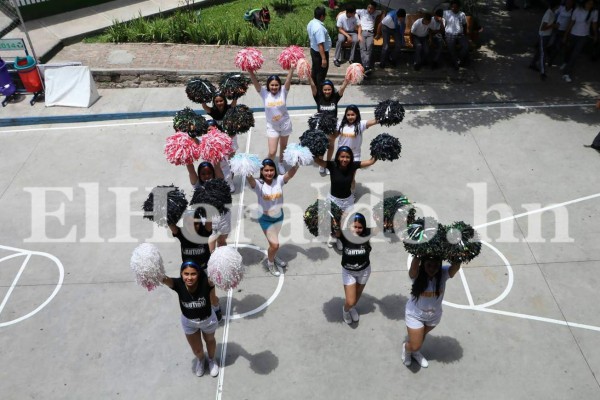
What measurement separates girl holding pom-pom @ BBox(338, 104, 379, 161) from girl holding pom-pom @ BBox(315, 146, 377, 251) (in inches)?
31.9

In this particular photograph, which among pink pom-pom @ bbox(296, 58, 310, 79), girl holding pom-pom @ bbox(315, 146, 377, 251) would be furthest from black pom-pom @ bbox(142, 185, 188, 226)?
pink pom-pom @ bbox(296, 58, 310, 79)

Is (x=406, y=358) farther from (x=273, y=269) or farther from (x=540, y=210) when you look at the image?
(x=540, y=210)

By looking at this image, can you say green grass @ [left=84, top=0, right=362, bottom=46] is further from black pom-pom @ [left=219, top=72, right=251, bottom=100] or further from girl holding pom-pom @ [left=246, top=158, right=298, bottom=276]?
girl holding pom-pom @ [left=246, top=158, right=298, bottom=276]

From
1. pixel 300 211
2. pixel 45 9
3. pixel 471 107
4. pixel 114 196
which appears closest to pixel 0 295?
pixel 114 196

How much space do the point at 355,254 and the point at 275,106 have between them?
3653mm

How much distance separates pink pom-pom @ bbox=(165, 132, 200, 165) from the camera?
7090 millimetres

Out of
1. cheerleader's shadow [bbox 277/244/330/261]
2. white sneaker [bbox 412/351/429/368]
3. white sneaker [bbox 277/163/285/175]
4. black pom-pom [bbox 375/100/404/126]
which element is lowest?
white sneaker [bbox 412/351/429/368]

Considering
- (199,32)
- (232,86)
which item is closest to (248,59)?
(232,86)

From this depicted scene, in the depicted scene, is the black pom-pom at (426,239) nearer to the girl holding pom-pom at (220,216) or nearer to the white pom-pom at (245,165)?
the white pom-pom at (245,165)

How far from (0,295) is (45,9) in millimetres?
11122

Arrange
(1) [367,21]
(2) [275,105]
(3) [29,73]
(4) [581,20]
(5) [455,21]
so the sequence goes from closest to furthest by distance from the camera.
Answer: (2) [275,105]
(3) [29,73]
(4) [581,20]
(1) [367,21]
(5) [455,21]

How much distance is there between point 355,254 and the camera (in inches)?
241

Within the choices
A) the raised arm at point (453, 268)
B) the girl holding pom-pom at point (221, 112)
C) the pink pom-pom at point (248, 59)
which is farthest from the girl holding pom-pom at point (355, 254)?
the pink pom-pom at point (248, 59)

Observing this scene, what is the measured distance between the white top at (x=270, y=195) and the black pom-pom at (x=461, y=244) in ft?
7.96
